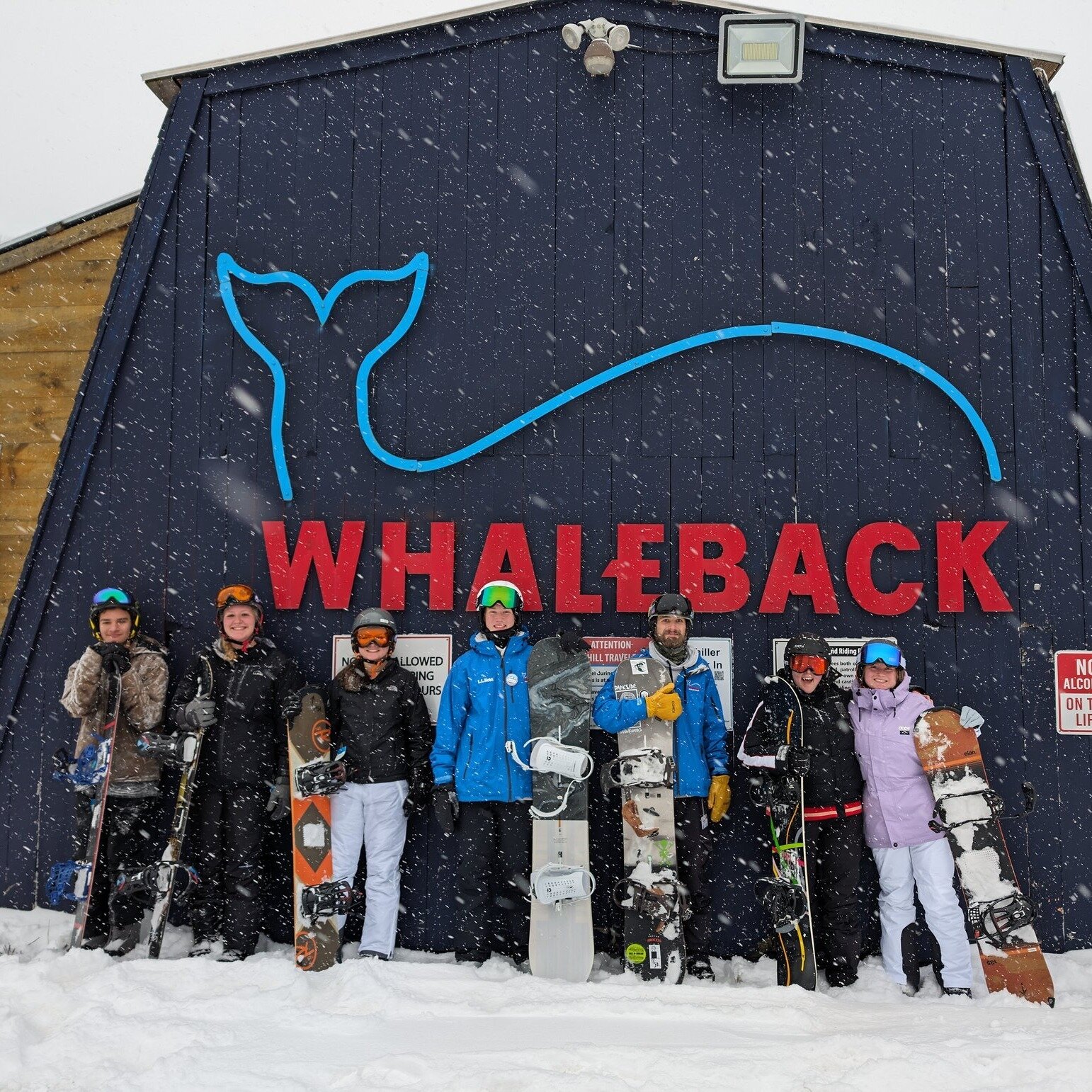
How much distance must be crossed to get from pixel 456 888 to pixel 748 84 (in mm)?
5071

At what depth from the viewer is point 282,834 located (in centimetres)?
562

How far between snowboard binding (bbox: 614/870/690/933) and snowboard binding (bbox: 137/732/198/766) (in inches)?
93.9

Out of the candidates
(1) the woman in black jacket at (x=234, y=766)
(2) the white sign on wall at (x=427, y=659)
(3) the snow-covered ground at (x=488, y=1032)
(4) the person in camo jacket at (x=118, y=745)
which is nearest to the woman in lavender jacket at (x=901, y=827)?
(3) the snow-covered ground at (x=488, y=1032)

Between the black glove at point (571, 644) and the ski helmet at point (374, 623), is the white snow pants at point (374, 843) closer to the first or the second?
the ski helmet at point (374, 623)

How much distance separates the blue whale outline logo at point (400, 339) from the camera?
224 inches

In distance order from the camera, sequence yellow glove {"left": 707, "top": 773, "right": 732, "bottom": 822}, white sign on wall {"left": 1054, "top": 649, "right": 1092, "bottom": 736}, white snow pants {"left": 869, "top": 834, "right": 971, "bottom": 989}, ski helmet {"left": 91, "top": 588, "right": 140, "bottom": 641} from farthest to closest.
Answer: ski helmet {"left": 91, "top": 588, "right": 140, "bottom": 641}, white sign on wall {"left": 1054, "top": 649, "right": 1092, "bottom": 736}, yellow glove {"left": 707, "top": 773, "right": 732, "bottom": 822}, white snow pants {"left": 869, "top": 834, "right": 971, "bottom": 989}

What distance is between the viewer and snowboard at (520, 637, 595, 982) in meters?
4.88

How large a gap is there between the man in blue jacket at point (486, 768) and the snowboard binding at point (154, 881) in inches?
55.4

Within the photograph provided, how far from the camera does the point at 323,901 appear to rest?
507 centimetres

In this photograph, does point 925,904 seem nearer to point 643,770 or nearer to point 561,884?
point 643,770

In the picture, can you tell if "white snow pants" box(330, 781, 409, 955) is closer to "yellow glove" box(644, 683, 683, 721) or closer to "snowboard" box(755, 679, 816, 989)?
"yellow glove" box(644, 683, 683, 721)

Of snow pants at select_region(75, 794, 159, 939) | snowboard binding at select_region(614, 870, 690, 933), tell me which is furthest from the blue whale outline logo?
snowboard binding at select_region(614, 870, 690, 933)

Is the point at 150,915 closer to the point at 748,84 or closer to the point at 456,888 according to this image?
the point at 456,888

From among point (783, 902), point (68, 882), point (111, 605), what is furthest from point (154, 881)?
point (783, 902)
